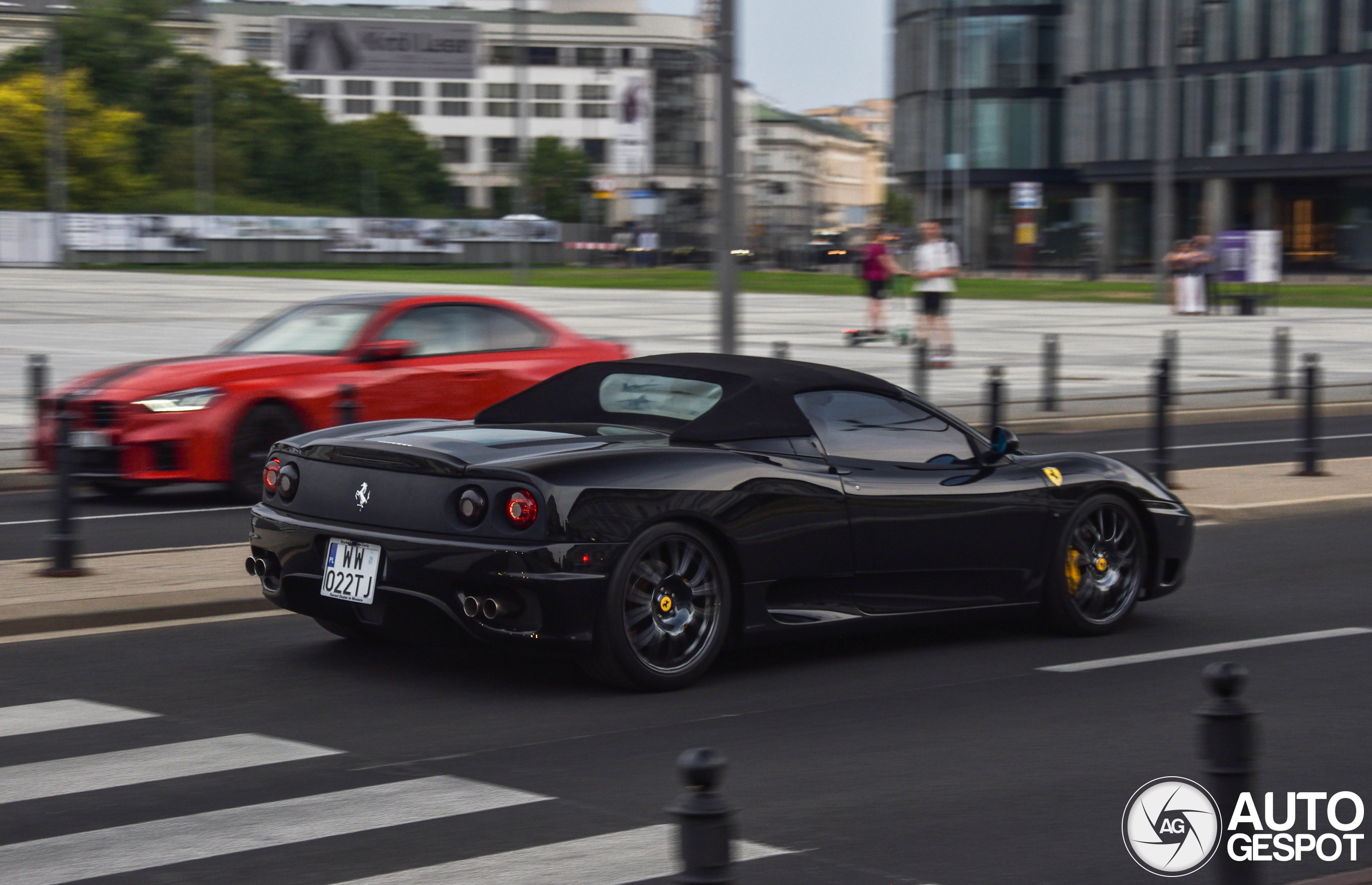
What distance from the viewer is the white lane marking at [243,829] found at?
15.3 ft

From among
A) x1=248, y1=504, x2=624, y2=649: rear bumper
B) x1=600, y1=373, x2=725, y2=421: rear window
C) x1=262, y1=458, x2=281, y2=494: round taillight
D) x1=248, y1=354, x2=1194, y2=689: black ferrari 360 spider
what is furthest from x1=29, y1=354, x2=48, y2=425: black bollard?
x1=248, y1=504, x2=624, y2=649: rear bumper

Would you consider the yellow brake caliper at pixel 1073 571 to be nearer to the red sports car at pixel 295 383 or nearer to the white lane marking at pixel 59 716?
the white lane marking at pixel 59 716

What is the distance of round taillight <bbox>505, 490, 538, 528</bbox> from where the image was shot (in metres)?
6.37

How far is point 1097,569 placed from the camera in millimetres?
8156

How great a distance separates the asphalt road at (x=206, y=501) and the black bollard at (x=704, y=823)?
24.7 feet

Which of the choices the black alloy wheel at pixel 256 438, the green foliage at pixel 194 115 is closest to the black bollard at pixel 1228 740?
the black alloy wheel at pixel 256 438

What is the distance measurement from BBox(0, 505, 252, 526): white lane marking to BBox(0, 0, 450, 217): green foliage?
97138mm

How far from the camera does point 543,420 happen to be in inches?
297

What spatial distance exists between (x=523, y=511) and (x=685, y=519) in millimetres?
638

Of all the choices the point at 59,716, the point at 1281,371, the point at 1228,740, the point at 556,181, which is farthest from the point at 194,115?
the point at 1228,740

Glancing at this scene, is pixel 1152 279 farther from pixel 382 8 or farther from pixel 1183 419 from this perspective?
pixel 382 8

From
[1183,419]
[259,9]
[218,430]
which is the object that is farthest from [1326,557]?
[259,9]

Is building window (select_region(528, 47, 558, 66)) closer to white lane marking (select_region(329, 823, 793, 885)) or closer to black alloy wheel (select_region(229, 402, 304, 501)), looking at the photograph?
black alloy wheel (select_region(229, 402, 304, 501))

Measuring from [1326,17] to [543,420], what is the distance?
74.1 metres
